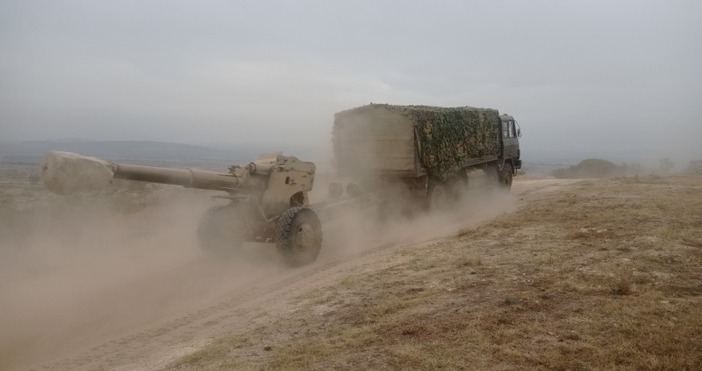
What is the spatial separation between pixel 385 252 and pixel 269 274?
2198 millimetres

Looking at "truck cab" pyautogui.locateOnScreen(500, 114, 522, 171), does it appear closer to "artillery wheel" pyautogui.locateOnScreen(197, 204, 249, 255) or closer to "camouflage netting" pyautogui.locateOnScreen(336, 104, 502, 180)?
"camouflage netting" pyautogui.locateOnScreen(336, 104, 502, 180)

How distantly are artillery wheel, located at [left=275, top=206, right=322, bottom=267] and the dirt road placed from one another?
0.80ft

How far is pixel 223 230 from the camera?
31.8ft

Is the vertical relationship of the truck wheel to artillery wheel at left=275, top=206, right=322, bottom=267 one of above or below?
above

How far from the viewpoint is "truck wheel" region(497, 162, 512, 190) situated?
60.5 feet

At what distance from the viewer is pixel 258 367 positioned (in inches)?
190

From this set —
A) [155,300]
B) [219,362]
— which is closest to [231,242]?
[155,300]

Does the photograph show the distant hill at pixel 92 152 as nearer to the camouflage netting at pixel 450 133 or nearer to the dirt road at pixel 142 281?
the camouflage netting at pixel 450 133

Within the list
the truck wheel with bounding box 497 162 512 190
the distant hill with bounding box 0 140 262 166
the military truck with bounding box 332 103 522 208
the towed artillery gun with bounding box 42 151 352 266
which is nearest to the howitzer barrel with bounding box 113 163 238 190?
the towed artillery gun with bounding box 42 151 352 266

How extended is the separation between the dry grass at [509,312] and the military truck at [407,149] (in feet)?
15.3

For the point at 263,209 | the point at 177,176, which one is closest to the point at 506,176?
the point at 263,209

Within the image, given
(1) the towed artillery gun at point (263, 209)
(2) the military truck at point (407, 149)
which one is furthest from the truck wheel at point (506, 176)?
(1) the towed artillery gun at point (263, 209)

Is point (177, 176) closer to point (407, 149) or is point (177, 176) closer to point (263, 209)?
point (263, 209)

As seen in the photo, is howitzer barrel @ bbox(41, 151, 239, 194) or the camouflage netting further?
the camouflage netting
